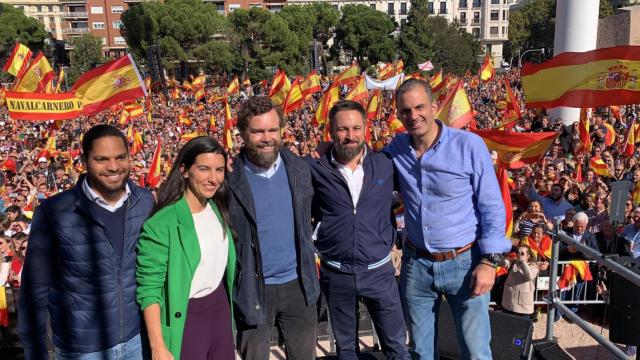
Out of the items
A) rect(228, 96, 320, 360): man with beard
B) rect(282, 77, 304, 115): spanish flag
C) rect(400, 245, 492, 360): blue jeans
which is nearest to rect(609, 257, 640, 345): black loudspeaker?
rect(400, 245, 492, 360): blue jeans

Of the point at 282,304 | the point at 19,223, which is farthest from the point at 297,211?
the point at 19,223

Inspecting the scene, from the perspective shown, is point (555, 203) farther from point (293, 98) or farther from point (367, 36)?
point (367, 36)

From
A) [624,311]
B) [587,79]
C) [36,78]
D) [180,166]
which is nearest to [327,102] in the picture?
[36,78]

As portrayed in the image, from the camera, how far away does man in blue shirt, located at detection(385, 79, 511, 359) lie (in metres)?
2.91

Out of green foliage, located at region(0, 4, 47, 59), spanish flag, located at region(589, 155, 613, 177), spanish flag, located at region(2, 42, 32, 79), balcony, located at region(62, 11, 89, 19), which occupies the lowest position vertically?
spanish flag, located at region(589, 155, 613, 177)

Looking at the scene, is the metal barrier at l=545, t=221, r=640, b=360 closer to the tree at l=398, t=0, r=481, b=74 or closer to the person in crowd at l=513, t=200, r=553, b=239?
the person in crowd at l=513, t=200, r=553, b=239

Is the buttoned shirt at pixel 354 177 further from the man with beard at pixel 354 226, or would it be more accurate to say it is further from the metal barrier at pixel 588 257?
the metal barrier at pixel 588 257

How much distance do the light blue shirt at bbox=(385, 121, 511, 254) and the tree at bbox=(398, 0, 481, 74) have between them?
186 ft

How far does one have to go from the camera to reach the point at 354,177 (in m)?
3.03

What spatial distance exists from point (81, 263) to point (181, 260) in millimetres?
444

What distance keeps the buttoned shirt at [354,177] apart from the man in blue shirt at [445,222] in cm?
23

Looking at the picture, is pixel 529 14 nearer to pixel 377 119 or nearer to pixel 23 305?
pixel 377 119

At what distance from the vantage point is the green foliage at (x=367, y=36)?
62.6m

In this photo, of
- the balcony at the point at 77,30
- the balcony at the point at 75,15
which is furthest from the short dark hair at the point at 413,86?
the balcony at the point at 77,30
